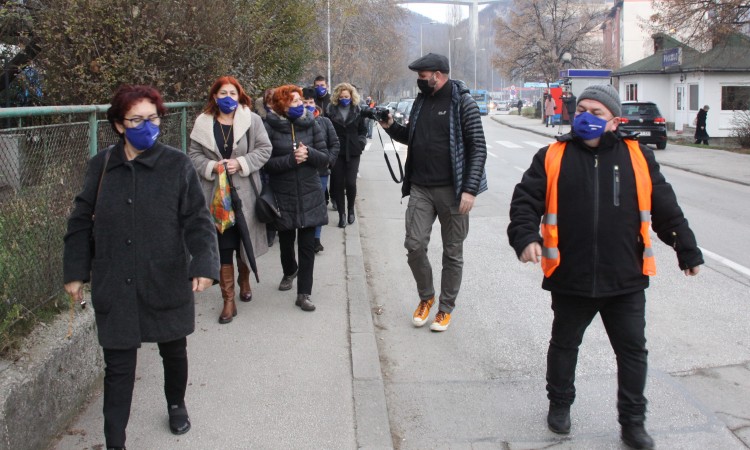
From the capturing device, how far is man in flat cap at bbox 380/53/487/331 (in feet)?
18.1

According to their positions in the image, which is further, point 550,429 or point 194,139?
point 194,139

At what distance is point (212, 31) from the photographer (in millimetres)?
8219

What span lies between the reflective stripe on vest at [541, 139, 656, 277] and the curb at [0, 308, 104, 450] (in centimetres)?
254

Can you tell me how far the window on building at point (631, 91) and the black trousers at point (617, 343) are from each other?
35716 mm

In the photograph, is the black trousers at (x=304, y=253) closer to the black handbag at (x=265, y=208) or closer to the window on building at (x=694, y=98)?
the black handbag at (x=265, y=208)

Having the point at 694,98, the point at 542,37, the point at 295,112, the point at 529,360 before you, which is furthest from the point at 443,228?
the point at 542,37

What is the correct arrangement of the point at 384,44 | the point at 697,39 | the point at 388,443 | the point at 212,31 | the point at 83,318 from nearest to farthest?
1. the point at 388,443
2. the point at 83,318
3. the point at 212,31
4. the point at 697,39
5. the point at 384,44

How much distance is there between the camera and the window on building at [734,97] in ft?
104

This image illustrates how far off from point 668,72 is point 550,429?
33.8 m

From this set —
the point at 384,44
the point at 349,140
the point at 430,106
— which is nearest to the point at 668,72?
the point at 384,44

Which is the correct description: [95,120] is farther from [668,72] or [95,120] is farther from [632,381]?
[668,72]

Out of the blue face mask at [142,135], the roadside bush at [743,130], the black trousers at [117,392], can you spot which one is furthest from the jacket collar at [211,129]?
the roadside bush at [743,130]

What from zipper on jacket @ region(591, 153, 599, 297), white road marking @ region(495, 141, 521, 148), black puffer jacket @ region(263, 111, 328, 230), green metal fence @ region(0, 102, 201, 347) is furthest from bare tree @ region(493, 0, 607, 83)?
zipper on jacket @ region(591, 153, 599, 297)

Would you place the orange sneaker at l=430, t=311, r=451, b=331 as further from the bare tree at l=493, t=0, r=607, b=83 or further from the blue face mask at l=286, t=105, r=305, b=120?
the bare tree at l=493, t=0, r=607, b=83
